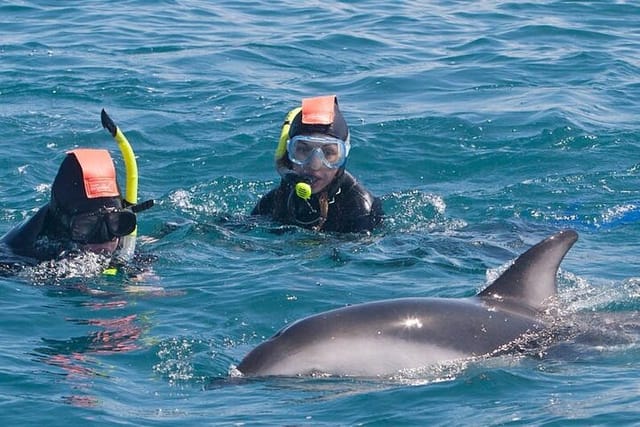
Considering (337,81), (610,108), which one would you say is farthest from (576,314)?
(337,81)

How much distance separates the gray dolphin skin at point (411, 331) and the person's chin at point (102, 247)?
3023mm

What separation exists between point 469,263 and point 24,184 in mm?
5255

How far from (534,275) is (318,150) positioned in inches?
167

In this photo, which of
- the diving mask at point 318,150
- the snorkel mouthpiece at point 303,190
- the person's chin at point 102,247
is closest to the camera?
the person's chin at point 102,247

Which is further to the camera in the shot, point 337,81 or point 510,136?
point 337,81

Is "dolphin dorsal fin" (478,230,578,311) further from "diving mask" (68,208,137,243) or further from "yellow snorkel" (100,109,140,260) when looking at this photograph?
"yellow snorkel" (100,109,140,260)

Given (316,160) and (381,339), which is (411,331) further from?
(316,160)

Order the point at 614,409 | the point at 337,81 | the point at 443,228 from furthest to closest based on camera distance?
the point at 337,81 → the point at 443,228 → the point at 614,409

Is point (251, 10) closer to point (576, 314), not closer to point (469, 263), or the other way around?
point (469, 263)

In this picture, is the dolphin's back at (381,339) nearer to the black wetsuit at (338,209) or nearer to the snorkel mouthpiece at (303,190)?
the snorkel mouthpiece at (303,190)

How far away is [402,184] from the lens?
14.5 meters

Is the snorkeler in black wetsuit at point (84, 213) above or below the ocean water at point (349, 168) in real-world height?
above

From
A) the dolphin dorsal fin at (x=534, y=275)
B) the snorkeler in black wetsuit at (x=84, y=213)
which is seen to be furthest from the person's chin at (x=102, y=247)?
the dolphin dorsal fin at (x=534, y=275)

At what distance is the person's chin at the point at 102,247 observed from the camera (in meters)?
10.3
